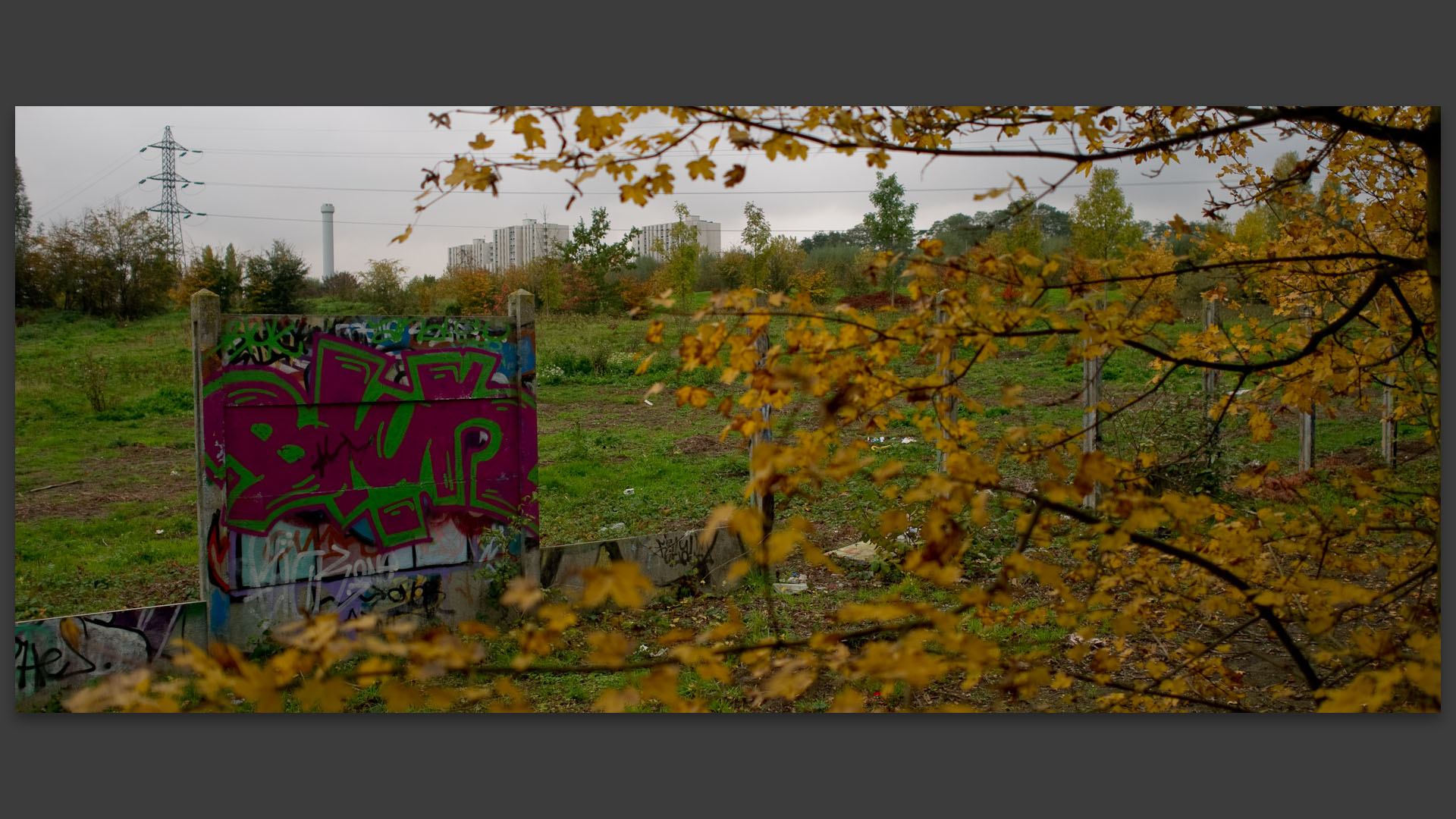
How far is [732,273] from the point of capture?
15.4 feet

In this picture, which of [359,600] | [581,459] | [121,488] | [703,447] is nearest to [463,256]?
[581,459]

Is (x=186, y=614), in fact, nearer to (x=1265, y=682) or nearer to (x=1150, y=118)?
(x=1150, y=118)

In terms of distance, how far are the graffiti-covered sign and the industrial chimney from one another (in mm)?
963

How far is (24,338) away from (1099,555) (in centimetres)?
410

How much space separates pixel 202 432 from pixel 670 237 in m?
2.52

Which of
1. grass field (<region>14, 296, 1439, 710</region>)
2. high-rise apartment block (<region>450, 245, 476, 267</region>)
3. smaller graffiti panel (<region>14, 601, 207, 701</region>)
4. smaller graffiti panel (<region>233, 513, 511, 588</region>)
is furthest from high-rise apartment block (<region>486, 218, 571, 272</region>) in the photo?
smaller graffiti panel (<region>14, 601, 207, 701</region>)

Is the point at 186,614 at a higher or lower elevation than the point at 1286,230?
lower

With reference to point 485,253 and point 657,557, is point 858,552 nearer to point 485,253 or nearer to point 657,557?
point 657,557

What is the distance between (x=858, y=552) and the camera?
4.25 meters

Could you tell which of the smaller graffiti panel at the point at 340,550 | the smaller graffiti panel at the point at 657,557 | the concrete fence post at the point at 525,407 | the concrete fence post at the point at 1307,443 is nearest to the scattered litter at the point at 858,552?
the smaller graffiti panel at the point at 657,557

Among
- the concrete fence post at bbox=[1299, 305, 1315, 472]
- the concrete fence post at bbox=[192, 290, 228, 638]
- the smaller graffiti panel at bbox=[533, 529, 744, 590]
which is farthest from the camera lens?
the concrete fence post at bbox=[1299, 305, 1315, 472]

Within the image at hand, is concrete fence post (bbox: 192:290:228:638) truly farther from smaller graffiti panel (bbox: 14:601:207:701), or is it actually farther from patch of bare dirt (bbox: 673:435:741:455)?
patch of bare dirt (bbox: 673:435:741:455)

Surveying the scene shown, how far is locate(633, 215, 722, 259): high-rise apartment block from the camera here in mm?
4473

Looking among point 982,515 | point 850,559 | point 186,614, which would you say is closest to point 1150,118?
point 982,515
